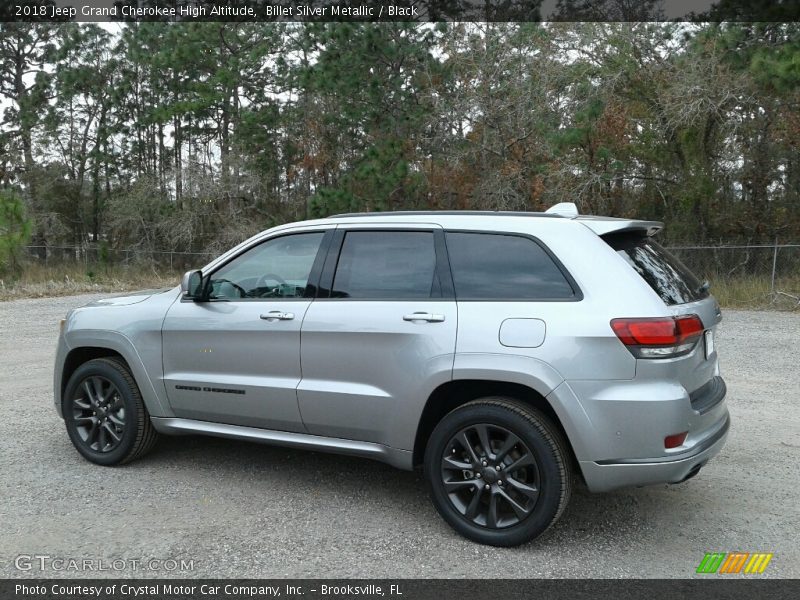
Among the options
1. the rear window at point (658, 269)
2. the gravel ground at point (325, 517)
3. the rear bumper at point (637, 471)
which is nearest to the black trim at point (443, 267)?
the rear window at point (658, 269)

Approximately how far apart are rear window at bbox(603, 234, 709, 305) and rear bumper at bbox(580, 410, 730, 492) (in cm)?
85

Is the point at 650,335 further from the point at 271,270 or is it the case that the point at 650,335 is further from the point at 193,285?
the point at 193,285

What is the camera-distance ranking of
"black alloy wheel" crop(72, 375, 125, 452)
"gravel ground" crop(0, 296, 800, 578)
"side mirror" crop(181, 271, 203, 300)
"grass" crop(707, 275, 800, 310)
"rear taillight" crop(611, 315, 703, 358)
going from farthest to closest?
"grass" crop(707, 275, 800, 310), "black alloy wheel" crop(72, 375, 125, 452), "side mirror" crop(181, 271, 203, 300), "gravel ground" crop(0, 296, 800, 578), "rear taillight" crop(611, 315, 703, 358)

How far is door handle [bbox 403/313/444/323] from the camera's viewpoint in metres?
4.26

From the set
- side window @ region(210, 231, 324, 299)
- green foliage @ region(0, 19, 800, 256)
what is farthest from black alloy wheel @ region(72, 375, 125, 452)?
green foliage @ region(0, 19, 800, 256)

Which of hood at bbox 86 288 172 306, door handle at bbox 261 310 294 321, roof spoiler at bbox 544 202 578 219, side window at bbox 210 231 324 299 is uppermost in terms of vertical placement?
roof spoiler at bbox 544 202 578 219

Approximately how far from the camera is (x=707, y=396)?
4219mm

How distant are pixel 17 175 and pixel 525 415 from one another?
3402 centimetres

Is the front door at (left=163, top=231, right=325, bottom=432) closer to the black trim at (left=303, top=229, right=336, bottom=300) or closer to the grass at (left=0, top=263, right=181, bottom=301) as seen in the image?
the black trim at (left=303, top=229, right=336, bottom=300)

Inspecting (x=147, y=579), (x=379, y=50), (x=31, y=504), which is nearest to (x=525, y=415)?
(x=147, y=579)

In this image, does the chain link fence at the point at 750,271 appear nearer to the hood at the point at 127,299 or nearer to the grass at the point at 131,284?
the grass at the point at 131,284

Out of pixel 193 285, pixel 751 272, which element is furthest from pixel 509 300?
pixel 751 272

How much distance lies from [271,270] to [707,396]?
287 centimetres

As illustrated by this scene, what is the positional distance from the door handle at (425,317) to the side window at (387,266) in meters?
0.15
